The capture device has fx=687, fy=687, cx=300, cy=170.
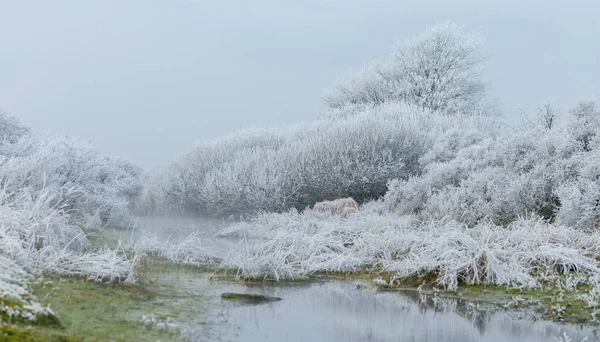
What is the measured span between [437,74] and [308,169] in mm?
17039

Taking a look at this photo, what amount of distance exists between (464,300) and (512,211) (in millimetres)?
7266

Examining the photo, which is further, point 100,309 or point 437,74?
point 437,74

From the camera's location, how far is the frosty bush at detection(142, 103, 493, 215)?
88.0 ft

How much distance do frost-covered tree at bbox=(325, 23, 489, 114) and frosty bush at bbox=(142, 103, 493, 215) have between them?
9896 mm

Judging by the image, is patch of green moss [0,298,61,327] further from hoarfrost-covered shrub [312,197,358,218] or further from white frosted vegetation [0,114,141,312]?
hoarfrost-covered shrub [312,197,358,218]

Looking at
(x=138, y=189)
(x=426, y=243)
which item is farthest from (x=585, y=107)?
(x=138, y=189)

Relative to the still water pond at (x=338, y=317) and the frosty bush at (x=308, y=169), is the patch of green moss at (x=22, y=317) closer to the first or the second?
the still water pond at (x=338, y=317)

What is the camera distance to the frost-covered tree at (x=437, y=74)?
40.8m

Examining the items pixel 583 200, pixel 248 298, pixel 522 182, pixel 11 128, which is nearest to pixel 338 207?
pixel 522 182

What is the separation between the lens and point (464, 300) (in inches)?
406

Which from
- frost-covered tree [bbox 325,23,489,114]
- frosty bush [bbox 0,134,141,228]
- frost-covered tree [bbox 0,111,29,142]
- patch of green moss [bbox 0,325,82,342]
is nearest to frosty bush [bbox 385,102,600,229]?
frosty bush [bbox 0,134,141,228]

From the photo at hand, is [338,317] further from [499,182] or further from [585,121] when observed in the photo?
[585,121]

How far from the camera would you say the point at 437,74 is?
4109cm

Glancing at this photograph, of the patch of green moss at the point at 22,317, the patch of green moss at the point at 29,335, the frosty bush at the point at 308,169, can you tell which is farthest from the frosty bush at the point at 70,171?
the patch of green moss at the point at 29,335
